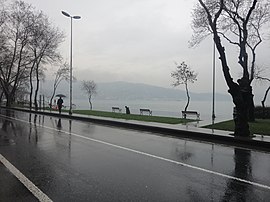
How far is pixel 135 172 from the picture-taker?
6.65m

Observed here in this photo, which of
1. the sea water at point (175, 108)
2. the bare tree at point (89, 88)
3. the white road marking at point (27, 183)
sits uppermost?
the bare tree at point (89, 88)

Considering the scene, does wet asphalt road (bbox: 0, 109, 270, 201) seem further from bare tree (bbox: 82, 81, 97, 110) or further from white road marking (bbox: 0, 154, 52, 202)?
bare tree (bbox: 82, 81, 97, 110)

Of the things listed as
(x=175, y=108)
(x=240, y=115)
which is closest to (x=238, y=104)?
(x=240, y=115)

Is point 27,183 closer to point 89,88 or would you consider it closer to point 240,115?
point 240,115

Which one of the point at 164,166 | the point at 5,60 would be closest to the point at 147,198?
the point at 164,166

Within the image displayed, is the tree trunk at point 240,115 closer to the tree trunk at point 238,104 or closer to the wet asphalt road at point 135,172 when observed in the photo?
the tree trunk at point 238,104

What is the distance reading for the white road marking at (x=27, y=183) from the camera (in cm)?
497

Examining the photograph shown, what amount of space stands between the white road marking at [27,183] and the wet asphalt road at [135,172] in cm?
8

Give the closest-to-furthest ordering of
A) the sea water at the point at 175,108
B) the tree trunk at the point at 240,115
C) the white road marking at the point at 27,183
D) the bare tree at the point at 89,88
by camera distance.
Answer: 1. the white road marking at the point at 27,183
2. the tree trunk at the point at 240,115
3. the sea water at the point at 175,108
4. the bare tree at the point at 89,88

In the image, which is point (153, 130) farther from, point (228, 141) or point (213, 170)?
point (213, 170)

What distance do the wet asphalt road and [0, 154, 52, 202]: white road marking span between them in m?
0.08

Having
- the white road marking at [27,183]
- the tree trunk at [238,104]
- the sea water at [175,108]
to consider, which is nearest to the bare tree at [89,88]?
the sea water at [175,108]

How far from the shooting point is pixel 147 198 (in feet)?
16.2

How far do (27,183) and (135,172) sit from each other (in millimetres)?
2474
